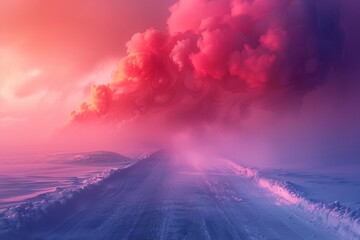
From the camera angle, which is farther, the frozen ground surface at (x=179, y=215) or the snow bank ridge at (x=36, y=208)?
the snow bank ridge at (x=36, y=208)

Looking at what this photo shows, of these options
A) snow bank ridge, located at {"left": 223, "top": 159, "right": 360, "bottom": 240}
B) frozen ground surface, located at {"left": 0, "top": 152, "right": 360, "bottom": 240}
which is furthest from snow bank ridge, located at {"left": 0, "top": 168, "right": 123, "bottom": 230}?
snow bank ridge, located at {"left": 223, "top": 159, "right": 360, "bottom": 240}

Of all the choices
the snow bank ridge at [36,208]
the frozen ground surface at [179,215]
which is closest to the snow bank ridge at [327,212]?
the frozen ground surface at [179,215]

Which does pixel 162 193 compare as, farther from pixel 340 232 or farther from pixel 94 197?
pixel 340 232

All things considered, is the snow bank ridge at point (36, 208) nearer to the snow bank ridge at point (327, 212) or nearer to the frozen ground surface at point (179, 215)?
the frozen ground surface at point (179, 215)

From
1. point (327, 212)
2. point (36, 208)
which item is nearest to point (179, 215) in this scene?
point (36, 208)

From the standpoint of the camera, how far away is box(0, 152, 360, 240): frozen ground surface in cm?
816

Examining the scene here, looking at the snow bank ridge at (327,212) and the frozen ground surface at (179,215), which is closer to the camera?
the frozen ground surface at (179,215)

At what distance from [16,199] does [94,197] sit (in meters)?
2.74

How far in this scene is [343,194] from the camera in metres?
13.8

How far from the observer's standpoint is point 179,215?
32.4 ft

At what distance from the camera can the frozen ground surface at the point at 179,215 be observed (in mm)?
8156

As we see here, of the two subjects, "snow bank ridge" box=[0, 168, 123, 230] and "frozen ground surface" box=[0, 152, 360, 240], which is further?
"snow bank ridge" box=[0, 168, 123, 230]

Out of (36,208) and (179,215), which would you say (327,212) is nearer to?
(179,215)

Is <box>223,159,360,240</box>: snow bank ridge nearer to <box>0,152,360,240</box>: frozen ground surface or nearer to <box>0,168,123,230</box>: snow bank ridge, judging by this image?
<box>0,152,360,240</box>: frozen ground surface
